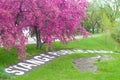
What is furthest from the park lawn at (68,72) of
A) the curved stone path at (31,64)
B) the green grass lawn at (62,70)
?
the curved stone path at (31,64)

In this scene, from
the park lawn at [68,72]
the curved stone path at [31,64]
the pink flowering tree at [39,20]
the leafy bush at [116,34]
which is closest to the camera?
the park lawn at [68,72]

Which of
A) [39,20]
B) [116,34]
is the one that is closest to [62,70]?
[39,20]

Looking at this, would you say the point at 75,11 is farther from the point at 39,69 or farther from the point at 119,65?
the point at 39,69

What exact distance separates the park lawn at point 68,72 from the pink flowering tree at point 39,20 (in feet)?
3.82

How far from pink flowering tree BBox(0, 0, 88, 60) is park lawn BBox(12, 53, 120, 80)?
1165mm

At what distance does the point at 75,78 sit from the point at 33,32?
7188 mm

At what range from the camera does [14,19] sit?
42.9ft

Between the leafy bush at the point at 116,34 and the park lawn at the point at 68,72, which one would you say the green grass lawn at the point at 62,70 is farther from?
the leafy bush at the point at 116,34

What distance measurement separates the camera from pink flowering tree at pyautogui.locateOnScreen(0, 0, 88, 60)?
475 inches

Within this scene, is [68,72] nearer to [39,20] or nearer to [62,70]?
[62,70]

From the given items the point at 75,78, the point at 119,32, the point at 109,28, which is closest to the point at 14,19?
the point at 75,78

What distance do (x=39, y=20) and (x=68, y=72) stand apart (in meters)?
3.38

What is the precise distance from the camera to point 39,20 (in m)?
14.3

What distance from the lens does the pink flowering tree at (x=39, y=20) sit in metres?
12.1
